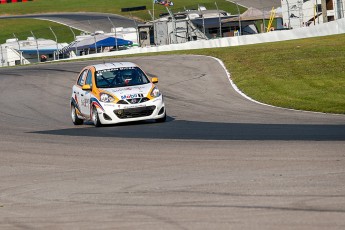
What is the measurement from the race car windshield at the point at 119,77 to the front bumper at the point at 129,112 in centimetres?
100

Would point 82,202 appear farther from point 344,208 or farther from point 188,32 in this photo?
point 188,32

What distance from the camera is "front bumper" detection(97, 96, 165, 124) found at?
19.8 metres

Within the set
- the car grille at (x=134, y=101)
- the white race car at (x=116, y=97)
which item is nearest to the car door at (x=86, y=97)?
the white race car at (x=116, y=97)

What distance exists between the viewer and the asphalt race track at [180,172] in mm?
8492

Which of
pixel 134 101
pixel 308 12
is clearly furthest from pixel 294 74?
pixel 308 12

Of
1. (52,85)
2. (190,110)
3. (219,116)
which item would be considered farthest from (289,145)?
(52,85)

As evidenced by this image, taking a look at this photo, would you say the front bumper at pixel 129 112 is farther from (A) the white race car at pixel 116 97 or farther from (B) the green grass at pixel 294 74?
(B) the green grass at pixel 294 74

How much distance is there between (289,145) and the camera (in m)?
13.7

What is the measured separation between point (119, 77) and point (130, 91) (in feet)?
3.12

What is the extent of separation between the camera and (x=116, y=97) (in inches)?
790

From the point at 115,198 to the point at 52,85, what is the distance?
24643 millimetres

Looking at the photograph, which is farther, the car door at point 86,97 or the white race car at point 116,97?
the car door at point 86,97

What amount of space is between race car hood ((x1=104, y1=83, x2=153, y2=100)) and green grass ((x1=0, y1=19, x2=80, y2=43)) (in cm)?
6005

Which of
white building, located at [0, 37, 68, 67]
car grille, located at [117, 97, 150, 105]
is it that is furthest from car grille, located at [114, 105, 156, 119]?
white building, located at [0, 37, 68, 67]
